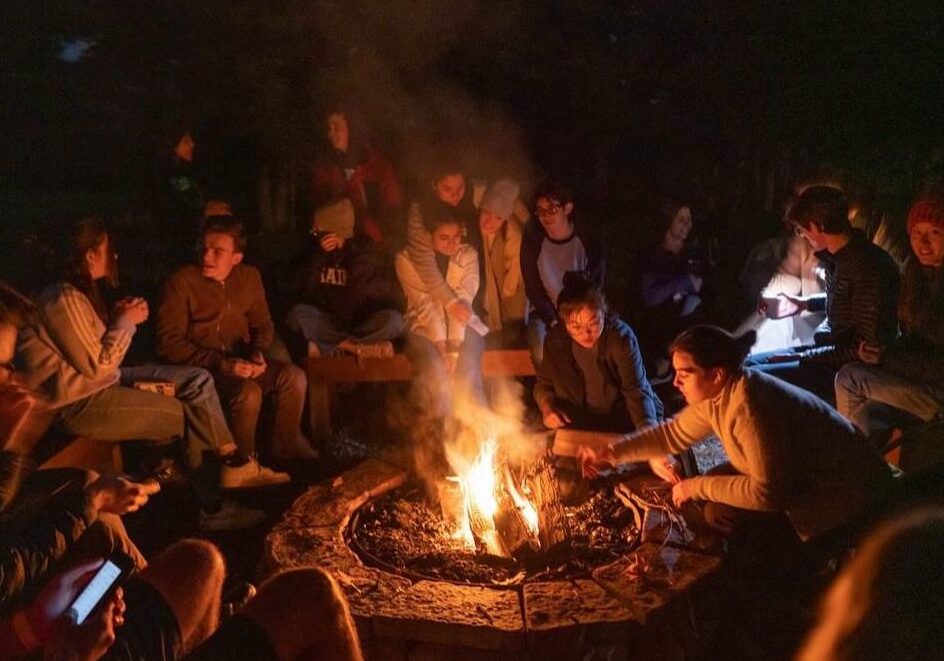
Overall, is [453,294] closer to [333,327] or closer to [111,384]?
[333,327]

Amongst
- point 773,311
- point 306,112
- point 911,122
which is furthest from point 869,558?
point 911,122

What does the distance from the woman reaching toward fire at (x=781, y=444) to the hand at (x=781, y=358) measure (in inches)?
87.1

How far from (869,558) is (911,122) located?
1003 cm

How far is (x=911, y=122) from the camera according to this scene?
999 cm

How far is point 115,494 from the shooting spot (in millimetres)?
3355

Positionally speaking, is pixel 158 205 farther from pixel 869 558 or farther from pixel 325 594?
pixel 869 558

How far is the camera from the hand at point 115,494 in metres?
3.32

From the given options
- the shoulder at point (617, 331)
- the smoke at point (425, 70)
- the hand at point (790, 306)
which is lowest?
the hand at point (790, 306)

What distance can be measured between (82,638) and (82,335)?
2757 mm

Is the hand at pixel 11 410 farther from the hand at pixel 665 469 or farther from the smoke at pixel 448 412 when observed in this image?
the hand at pixel 665 469

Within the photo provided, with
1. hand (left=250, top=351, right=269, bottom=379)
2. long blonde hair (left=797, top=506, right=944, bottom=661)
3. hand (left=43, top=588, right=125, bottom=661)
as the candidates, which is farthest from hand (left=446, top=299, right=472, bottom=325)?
long blonde hair (left=797, top=506, right=944, bottom=661)

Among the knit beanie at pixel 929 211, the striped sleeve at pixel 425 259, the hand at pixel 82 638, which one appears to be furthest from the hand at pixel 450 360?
the hand at pixel 82 638

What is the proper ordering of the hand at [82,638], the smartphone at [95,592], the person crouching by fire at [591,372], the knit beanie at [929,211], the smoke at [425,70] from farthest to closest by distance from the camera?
1. the smoke at [425,70]
2. the person crouching by fire at [591,372]
3. the knit beanie at [929,211]
4. the smartphone at [95,592]
5. the hand at [82,638]

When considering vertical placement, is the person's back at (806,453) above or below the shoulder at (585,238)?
below
